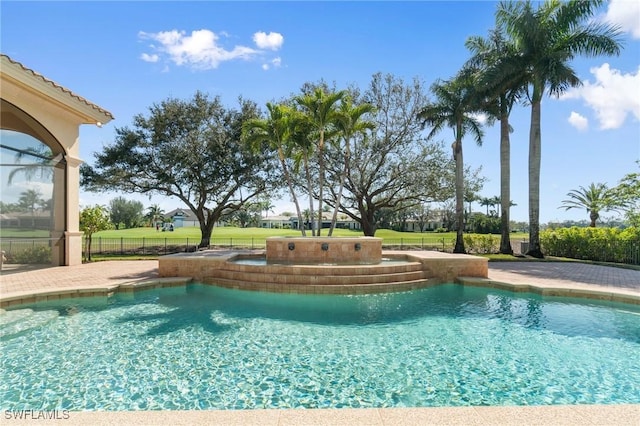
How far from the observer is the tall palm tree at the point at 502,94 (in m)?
20.4

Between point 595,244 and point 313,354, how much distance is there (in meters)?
19.8

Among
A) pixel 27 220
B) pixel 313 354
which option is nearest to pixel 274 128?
pixel 27 220

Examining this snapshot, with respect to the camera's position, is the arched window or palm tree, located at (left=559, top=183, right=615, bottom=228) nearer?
the arched window

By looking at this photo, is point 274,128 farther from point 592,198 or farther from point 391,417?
point 592,198

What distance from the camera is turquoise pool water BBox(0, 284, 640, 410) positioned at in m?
4.15

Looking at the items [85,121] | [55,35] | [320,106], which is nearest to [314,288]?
[320,106]

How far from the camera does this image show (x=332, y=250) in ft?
42.7

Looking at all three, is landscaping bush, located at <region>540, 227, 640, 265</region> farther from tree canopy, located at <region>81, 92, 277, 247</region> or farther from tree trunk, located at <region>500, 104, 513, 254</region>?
tree canopy, located at <region>81, 92, 277, 247</region>

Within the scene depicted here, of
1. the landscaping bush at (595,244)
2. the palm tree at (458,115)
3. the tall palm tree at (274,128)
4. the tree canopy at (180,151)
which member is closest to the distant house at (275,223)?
the tree canopy at (180,151)

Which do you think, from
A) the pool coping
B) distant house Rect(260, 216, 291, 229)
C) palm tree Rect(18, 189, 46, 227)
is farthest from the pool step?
distant house Rect(260, 216, 291, 229)

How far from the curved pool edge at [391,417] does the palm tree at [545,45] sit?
744 inches

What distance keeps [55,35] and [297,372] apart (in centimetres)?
1212

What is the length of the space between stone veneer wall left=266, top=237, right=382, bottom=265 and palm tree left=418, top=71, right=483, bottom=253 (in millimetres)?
10737

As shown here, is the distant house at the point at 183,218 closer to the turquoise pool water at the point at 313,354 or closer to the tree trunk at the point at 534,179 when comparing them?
the tree trunk at the point at 534,179
